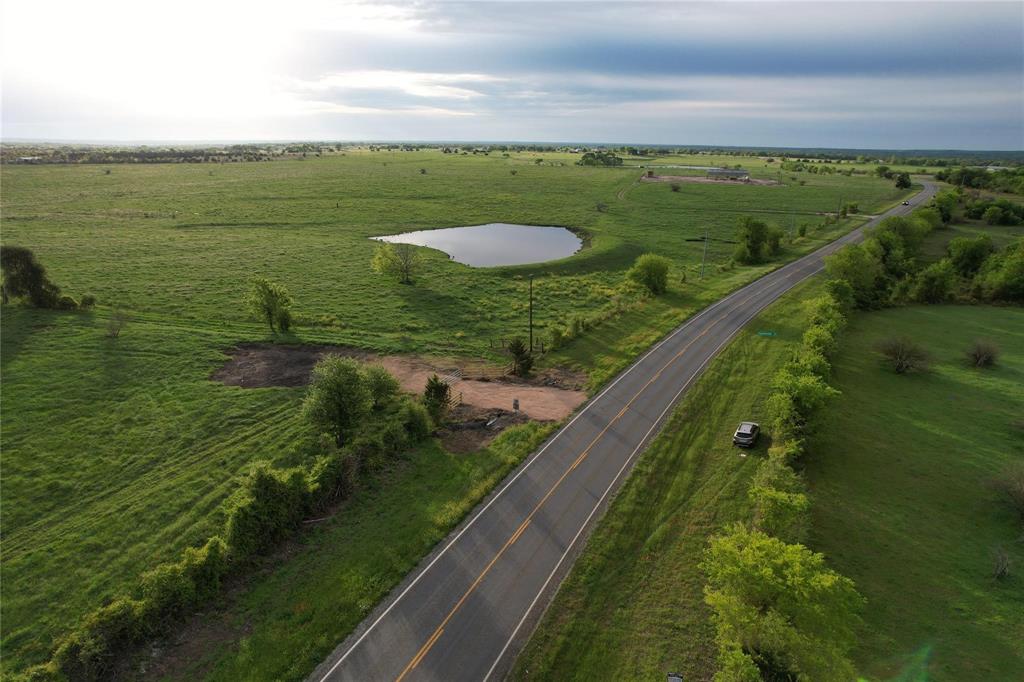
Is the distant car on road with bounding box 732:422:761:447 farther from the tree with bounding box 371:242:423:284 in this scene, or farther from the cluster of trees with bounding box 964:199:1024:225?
the cluster of trees with bounding box 964:199:1024:225

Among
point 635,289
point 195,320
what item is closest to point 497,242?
point 635,289

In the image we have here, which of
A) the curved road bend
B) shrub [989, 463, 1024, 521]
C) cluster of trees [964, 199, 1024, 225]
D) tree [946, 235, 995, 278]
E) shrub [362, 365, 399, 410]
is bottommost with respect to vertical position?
the curved road bend

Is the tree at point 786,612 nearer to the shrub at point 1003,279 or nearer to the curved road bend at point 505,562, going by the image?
the curved road bend at point 505,562

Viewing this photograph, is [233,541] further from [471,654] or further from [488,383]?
[488,383]

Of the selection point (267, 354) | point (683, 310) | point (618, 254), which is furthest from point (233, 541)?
point (618, 254)

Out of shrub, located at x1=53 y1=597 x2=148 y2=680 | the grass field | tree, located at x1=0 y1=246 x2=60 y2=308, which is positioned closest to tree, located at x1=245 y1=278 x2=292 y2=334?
the grass field

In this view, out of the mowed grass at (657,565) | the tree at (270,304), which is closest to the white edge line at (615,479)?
the mowed grass at (657,565)

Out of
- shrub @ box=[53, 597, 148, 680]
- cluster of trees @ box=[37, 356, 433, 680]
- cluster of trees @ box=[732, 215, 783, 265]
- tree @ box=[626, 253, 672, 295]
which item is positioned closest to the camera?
shrub @ box=[53, 597, 148, 680]
